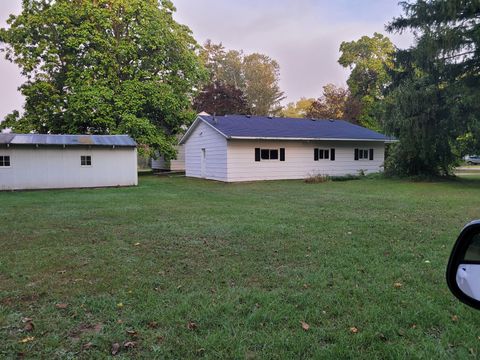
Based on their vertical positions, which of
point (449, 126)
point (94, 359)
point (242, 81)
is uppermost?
point (242, 81)

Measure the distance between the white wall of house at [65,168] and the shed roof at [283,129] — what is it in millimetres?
5508

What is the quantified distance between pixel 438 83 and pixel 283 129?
8.80m

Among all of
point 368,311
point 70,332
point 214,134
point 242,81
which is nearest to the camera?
point 70,332

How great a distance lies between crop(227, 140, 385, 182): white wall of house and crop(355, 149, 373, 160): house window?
0.21 meters

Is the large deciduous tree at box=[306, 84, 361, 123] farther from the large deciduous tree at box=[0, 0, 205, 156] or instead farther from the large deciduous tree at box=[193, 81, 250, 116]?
the large deciduous tree at box=[0, 0, 205, 156]

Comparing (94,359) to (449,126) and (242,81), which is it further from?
(242,81)

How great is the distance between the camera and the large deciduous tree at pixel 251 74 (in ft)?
166

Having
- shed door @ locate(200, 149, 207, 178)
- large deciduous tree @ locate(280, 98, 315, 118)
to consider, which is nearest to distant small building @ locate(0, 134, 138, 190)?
shed door @ locate(200, 149, 207, 178)

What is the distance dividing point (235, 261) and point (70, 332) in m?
2.41

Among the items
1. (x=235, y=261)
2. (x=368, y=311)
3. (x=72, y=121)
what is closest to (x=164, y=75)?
(x=72, y=121)

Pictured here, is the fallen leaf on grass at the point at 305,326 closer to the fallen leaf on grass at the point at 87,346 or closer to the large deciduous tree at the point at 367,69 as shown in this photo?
the fallen leaf on grass at the point at 87,346

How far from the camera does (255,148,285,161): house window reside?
68.9 ft

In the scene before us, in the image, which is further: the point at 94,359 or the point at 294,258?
the point at 294,258

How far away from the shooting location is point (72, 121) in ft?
80.0
